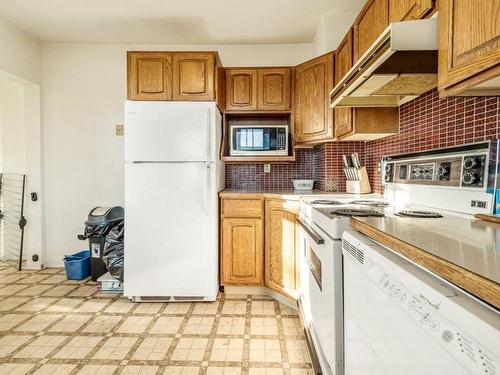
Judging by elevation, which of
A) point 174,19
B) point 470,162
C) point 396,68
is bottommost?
point 470,162

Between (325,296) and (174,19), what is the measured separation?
2655 millimetres

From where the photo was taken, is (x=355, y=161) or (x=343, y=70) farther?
(x=355, y=161)

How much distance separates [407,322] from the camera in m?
0.65

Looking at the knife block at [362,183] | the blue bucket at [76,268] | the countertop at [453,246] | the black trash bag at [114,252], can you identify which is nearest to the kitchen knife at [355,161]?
the knife block at [362,183]

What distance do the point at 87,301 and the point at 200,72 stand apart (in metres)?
2.05

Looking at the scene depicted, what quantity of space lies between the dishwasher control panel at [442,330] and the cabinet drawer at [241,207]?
6.22 ft

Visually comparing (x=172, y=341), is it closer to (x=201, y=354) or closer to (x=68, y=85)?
(x=201, y=354)

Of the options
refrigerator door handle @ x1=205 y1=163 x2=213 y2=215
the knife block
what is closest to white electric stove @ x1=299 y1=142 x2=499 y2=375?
the knife block

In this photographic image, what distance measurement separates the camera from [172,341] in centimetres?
197

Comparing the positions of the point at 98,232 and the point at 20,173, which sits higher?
the point at 20,173

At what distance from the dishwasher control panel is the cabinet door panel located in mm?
1913

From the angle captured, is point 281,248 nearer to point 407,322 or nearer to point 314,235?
point 314,235

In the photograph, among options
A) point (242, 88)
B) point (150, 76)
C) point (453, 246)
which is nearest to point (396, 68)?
point (453, 246)

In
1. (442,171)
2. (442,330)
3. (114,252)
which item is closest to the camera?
(442,330)
